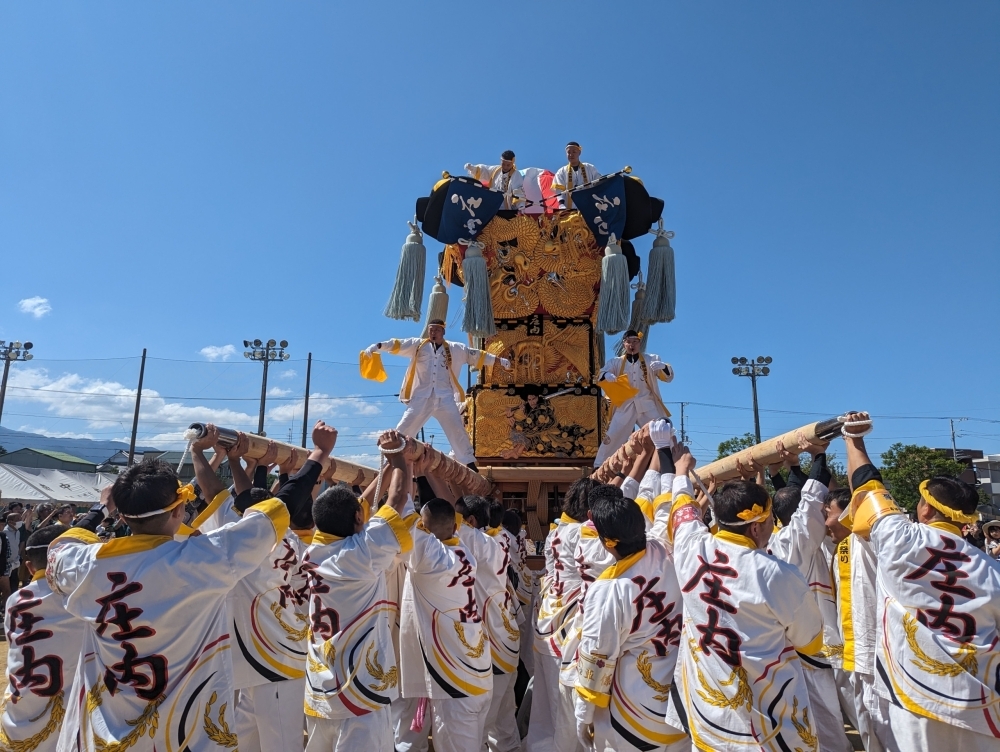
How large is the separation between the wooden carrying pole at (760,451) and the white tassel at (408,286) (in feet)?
10.7

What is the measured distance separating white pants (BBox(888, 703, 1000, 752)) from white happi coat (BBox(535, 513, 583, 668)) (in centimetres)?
148

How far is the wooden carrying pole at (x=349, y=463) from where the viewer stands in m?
3.36

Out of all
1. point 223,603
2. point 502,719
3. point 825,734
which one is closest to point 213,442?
point 223,603

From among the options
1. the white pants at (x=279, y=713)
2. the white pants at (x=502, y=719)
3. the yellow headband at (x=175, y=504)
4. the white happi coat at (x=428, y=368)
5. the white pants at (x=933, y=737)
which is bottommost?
the white pants at (x=502, y=719)

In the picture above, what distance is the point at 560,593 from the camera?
13.6 feet

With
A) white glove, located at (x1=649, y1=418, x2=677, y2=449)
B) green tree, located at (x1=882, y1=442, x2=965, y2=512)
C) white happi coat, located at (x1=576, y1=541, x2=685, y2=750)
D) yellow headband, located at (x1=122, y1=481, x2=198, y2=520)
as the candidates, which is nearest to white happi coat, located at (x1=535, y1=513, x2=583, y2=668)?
white glove, located at (x1=649, y1=418, x2=677, y2=449)

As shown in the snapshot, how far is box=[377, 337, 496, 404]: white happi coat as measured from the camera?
21.6ft

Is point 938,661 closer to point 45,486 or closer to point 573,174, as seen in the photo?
point 573,174

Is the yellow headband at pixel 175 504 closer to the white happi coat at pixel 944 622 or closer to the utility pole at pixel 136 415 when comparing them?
the white happi coat at pixel 944 622

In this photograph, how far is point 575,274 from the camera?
8023mm

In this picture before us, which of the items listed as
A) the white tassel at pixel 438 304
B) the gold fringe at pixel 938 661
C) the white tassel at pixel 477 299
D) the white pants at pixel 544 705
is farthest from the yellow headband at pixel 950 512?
the white tassel at pixel 438 304

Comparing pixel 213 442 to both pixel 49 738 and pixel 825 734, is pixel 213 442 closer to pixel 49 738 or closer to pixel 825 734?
pixel 49 738

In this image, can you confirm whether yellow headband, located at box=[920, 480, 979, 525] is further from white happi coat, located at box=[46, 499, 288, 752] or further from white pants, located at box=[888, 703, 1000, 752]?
white happi coat, located at box=[46, 499, 288, 752]

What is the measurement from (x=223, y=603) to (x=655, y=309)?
6.46 meters
